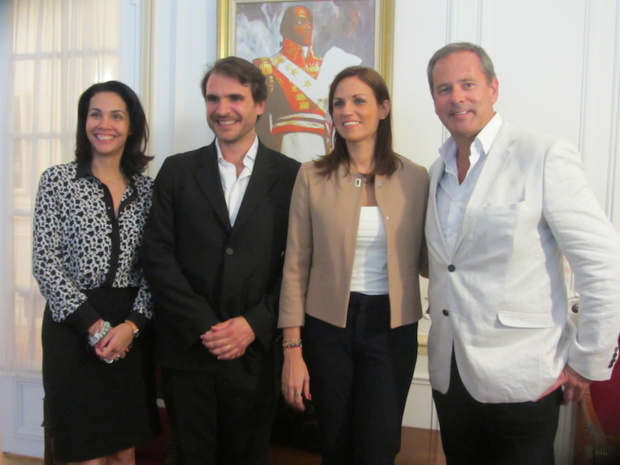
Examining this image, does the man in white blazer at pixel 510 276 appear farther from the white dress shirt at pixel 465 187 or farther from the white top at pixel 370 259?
the white top at pixel 370 259

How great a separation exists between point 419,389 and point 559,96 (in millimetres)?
1513

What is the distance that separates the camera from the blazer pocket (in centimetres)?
130

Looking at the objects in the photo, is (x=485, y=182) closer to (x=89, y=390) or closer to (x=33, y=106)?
(x=89, y=390)

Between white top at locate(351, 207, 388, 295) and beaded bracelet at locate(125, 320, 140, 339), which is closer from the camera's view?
white top at locate(351, 207, 388, 295)

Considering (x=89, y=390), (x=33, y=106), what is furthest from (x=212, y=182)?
(x=33, y=106)

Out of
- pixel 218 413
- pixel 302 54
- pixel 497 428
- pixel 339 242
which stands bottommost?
pixel 218 413

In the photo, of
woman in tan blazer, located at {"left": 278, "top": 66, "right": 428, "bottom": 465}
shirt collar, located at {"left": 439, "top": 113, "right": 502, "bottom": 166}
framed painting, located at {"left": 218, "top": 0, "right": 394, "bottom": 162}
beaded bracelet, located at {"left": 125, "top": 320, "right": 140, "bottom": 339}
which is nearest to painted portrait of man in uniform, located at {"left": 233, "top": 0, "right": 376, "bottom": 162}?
framed painting, located at {"left": 218, "top": 0, "right": 394, "bottom": 162}

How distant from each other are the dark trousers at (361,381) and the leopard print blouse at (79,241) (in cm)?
72

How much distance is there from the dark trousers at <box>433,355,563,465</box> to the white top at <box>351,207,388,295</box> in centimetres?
32

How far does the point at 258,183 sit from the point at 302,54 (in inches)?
36.9

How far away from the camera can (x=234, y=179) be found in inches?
69.5

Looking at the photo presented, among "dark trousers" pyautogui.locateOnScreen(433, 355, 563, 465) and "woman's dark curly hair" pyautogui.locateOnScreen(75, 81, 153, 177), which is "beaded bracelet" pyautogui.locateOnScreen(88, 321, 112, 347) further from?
"dark trousers" pyautogui.locateOnScreen(433, 355, 563, 465)

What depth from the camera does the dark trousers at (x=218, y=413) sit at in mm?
1692

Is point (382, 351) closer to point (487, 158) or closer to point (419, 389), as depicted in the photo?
point (487, 158)
